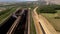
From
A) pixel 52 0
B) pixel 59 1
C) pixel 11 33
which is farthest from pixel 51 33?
pixel 52 0

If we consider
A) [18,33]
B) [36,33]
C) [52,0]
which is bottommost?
[52,0]

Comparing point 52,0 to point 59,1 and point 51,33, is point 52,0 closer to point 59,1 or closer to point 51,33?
point 59,1

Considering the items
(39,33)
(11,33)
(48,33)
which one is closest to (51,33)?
(48,33)

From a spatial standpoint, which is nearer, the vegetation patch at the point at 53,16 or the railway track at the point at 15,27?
the railway track at the point at 15,27

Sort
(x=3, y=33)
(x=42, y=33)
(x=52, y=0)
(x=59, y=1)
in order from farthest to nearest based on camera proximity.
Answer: (x=52, y=0) < (x=59, y=1) < (x=3, y=33) < (x=42, y=33)

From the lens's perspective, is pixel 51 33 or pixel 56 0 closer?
pixel 51 33

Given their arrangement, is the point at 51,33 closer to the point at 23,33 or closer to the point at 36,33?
the point at 36,33

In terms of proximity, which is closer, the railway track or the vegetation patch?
the railway track

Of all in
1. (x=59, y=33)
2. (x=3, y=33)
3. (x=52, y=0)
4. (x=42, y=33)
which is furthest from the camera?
(x=52, y=0)

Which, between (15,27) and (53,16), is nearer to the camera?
(15,27)

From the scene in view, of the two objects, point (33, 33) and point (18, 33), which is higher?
point (33, 33)

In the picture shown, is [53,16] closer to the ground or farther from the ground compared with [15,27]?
closer to the ground
